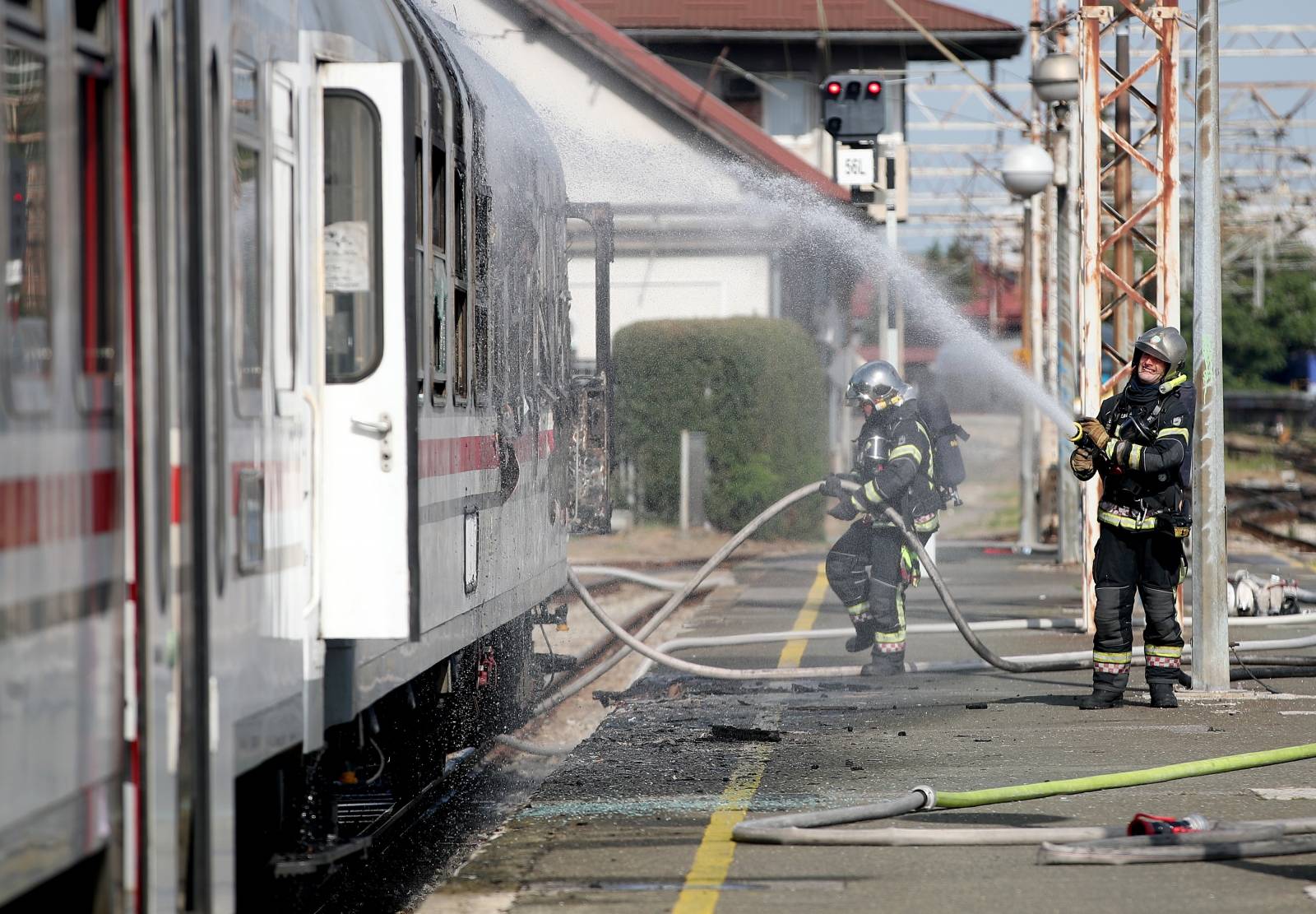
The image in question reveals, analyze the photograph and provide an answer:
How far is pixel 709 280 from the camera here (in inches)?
1065

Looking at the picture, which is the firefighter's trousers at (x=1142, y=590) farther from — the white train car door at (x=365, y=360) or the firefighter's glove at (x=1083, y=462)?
the white train car door at (x=365, y=360)

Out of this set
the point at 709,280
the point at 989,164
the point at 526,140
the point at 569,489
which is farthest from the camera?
the point at 989,164

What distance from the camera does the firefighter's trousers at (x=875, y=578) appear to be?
10867 millimetres

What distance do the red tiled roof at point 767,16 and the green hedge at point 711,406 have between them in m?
10.1

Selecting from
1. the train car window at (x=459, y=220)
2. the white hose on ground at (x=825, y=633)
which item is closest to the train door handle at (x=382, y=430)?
the train car window at (x=459, y=220)

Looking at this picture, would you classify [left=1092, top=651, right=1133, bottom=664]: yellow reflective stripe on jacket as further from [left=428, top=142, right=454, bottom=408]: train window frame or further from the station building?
the station building

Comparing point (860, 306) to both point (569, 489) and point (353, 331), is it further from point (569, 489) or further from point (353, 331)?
point (353, 331)

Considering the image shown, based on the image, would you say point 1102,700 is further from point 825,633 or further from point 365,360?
point 365,360

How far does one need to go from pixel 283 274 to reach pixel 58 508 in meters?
1.71

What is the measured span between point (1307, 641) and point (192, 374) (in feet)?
27.3

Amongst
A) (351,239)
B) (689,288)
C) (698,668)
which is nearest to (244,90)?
(351,239)

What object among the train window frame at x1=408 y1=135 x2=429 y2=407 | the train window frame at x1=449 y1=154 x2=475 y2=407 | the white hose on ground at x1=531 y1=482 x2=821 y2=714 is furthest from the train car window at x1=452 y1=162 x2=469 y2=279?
the white hose on ground at x1=531 y1=482 x2=821 y2=714

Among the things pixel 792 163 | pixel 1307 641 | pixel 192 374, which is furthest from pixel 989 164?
pixel 192 374

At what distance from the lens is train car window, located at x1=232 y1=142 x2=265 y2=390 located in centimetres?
483
